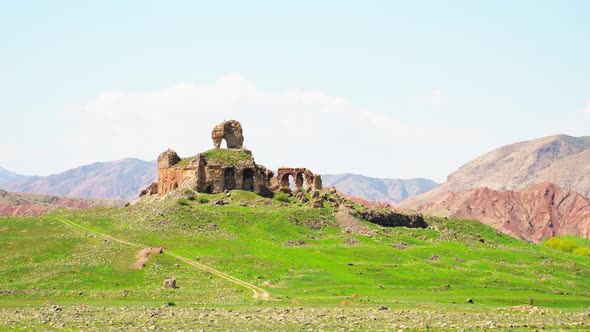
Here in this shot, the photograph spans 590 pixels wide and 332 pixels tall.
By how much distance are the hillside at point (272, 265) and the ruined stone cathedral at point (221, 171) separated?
683 centimetres

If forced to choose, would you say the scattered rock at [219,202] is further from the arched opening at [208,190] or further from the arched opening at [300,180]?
the arched opening at [300,180]

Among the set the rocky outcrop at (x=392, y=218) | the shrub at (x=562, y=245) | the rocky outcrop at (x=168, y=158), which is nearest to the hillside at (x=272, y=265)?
the rocky outcrop at (x=392, y=218)

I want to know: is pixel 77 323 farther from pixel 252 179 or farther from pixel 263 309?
pixel 252 179

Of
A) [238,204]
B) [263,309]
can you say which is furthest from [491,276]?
[238,204]

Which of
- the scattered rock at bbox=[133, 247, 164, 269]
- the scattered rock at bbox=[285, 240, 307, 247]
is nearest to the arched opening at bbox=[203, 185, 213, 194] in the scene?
the scattered rock at bbox=[285, 240, 307, 247]

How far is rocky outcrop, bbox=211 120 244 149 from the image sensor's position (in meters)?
128

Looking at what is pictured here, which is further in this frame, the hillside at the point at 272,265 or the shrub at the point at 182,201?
the shrub at the point at 182,201

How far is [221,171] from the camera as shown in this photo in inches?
4564

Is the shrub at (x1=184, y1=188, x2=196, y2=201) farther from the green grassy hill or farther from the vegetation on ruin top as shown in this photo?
the vegetation on ruin top

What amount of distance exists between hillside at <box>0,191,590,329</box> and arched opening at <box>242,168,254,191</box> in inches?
348

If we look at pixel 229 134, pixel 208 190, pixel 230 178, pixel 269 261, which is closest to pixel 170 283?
pixel 269 261

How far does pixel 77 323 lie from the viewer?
4306 cm

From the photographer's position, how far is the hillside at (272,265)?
59625 millimetres

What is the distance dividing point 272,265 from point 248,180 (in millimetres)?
44928
